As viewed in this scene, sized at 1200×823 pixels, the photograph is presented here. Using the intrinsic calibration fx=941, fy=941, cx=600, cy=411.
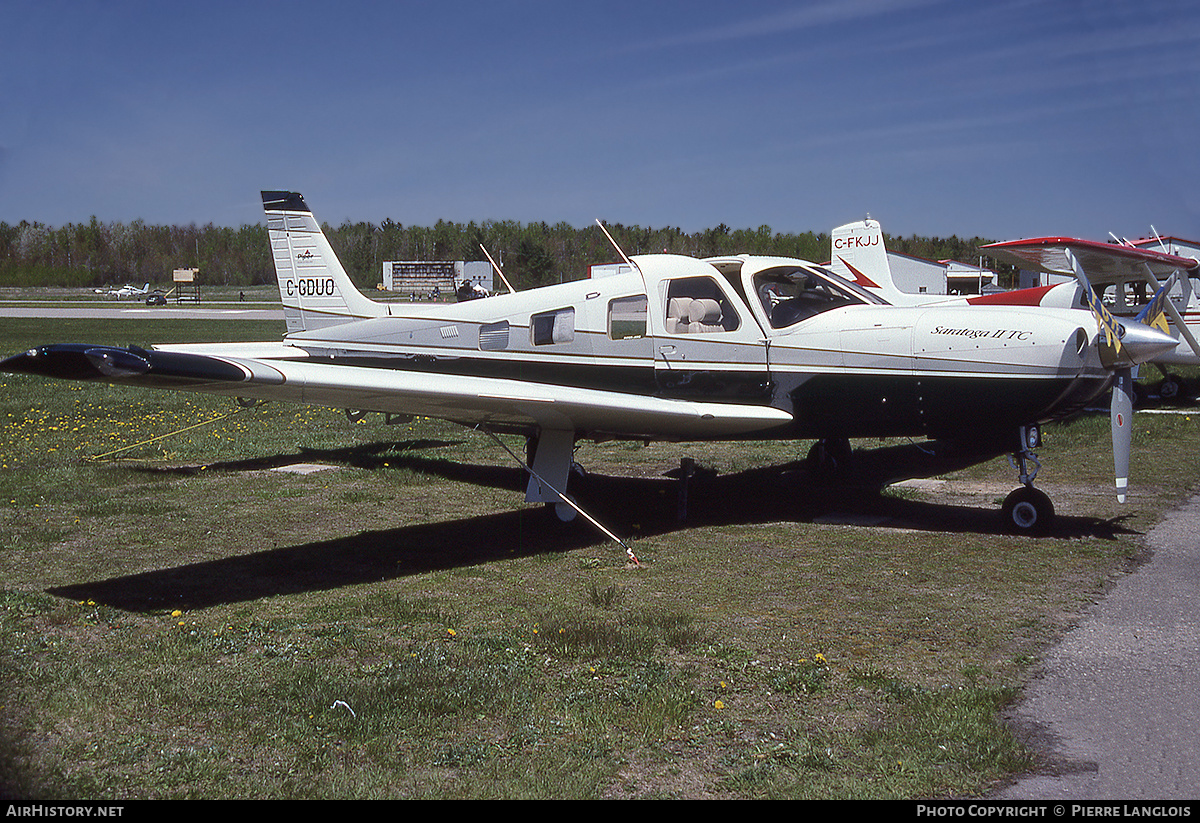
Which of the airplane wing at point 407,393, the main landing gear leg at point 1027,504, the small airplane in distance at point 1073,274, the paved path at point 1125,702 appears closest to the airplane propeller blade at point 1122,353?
the main landing gear leg at point 1027,504

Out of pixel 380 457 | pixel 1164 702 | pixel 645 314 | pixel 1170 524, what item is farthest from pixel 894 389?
pixel 380 457

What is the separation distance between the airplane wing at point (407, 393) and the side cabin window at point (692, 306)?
0.74 m

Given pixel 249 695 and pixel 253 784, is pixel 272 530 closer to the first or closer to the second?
pixel 249 695

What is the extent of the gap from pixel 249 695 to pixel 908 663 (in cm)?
348

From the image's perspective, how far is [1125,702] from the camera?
4582mm

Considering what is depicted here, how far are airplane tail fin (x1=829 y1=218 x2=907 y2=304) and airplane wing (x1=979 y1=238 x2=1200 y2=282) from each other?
339cm

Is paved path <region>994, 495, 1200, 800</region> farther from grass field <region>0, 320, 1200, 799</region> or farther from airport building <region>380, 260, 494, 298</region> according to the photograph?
airport building <region>380, 260, 494, 298</region>

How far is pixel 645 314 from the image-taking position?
879 cm

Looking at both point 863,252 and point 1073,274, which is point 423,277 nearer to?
point 863,252

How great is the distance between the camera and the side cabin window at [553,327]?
29.6ft

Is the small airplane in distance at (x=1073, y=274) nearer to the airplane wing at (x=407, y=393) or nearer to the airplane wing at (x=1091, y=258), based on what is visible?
the airplane wing at (x=1091, y=258)

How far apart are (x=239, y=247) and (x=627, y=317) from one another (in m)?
155

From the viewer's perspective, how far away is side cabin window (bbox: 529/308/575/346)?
9031 mm

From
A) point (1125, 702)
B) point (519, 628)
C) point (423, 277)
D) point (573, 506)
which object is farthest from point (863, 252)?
point (423, 277)
